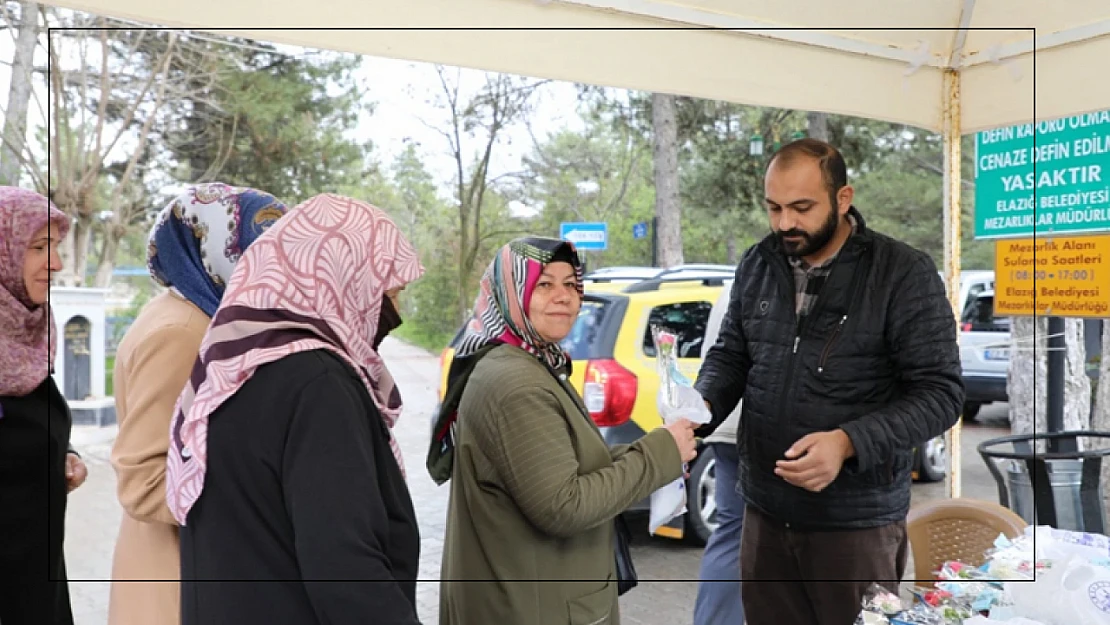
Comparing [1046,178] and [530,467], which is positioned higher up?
[1046,178]

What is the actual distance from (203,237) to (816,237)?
148 cm

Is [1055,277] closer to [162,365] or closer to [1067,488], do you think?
[1067,488]

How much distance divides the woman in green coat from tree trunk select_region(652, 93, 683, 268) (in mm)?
8831

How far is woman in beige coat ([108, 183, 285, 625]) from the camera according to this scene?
175 centimetres

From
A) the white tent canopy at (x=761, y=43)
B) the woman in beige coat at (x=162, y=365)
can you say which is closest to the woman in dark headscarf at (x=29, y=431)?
the woman in beige coat at (x=162, y=365)

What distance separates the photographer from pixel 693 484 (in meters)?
5.09

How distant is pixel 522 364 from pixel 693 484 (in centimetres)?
353

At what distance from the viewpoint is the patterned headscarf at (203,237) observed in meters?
1.92

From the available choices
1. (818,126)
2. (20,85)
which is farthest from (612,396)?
(818,126)

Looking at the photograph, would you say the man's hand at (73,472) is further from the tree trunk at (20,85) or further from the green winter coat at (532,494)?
the tree trunk at (20,85)

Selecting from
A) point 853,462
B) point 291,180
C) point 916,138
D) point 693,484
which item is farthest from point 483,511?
point 916,138

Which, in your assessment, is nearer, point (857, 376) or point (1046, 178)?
point (857, 376)

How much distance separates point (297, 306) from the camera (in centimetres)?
133

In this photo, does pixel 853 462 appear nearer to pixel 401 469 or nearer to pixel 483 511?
pixel 483 511
